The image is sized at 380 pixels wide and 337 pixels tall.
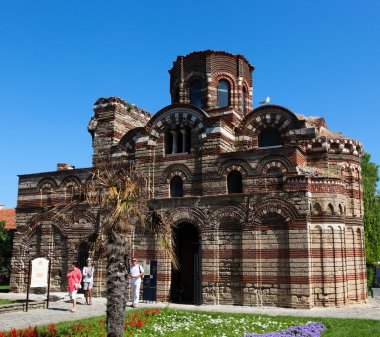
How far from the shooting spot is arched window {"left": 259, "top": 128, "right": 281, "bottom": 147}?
2023 centimetres

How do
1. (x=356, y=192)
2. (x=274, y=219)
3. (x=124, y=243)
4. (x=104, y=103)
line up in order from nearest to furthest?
(x=124, y=243) → (x=274, y=219) → (x=356, y=192) → (x=104, y=103)

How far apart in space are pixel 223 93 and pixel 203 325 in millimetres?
14540

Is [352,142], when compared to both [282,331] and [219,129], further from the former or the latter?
[282,331]

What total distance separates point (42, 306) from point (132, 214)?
911 centimetres

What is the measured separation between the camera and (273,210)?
1642 centimetres

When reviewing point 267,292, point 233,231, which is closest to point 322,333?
point 267,292

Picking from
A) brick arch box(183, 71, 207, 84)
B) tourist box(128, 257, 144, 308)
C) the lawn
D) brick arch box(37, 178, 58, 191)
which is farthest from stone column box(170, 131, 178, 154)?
the lawn

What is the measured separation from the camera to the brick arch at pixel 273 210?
1614 cm

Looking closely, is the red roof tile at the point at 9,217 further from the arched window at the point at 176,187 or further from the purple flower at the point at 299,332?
the purple flower at the point at 299,332

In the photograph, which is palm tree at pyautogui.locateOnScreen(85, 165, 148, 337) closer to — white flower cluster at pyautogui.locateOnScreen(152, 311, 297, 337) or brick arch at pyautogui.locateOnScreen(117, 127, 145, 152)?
white flower cluster at pyautogui.locateOnScreen(152, 311, 297, 337)

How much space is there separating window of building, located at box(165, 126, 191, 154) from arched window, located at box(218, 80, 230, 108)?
4.32m

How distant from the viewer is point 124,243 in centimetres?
820

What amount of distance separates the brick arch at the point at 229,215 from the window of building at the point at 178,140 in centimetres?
364

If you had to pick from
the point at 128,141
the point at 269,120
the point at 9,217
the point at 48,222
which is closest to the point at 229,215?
the point at 269,120
